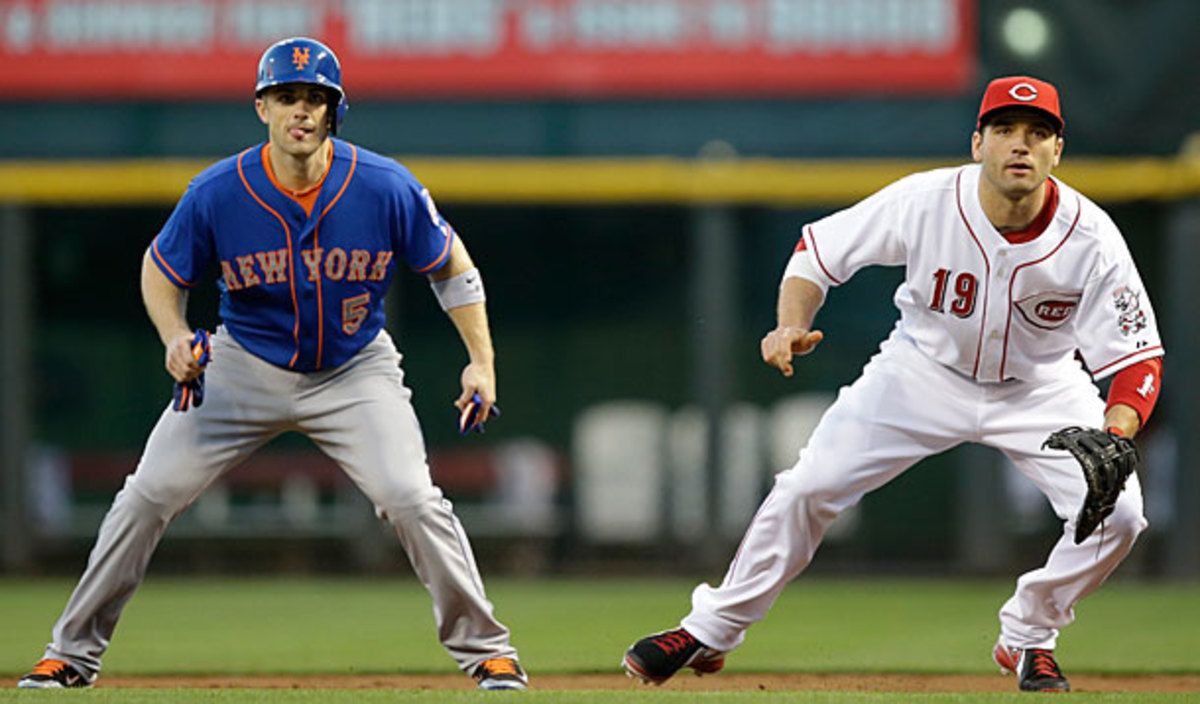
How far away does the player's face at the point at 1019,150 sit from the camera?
469 cm

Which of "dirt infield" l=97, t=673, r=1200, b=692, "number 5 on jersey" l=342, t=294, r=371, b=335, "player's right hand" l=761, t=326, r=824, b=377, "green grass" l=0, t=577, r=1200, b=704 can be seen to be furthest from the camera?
"green grass" l=0, t=577, r=1200, b=704

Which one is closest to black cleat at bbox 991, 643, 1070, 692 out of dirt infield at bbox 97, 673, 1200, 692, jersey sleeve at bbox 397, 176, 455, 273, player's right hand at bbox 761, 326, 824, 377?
dirt infield at bbox 97, 673, 1200, 692

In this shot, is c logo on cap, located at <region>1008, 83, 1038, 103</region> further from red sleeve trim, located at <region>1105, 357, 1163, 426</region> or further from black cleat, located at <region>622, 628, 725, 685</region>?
black cleat, located at <region>622, 628, 725, 685</region>

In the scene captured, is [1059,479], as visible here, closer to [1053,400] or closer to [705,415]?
[1053,400]

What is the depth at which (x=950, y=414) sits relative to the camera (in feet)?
16.3

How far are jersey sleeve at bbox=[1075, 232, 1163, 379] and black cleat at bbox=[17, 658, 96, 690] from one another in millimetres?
2777

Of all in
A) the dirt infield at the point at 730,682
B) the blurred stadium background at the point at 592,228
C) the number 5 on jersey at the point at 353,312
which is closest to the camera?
the number 5 on jersey at the point at 353,312

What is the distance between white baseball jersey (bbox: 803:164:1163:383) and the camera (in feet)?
15.6

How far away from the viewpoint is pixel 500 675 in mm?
4805

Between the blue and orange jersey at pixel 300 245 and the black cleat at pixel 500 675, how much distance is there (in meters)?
0.90

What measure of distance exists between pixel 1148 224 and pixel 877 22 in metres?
1.88

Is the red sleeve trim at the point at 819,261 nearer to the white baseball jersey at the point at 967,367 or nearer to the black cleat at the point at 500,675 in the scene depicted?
the white baseball jersey at the point at 967,367

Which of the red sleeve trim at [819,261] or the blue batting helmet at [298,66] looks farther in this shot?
the red sleeve trim at [819,261]

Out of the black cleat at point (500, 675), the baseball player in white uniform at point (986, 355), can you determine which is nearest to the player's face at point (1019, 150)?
the baseball player in white uniform at point (986, 355)
